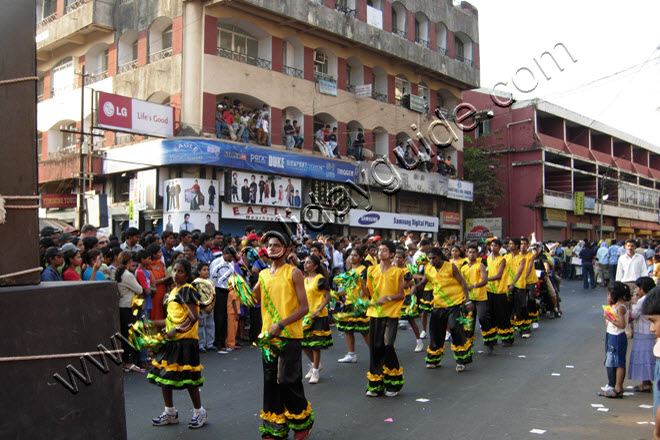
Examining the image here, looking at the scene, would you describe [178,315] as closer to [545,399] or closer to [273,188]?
[545,399]

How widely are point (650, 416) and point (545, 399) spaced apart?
1.10 metres

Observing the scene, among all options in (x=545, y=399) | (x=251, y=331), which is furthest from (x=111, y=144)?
(x=545, y=399)

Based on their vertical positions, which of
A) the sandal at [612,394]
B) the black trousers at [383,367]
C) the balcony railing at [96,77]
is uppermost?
the balcony railing at [96,77]

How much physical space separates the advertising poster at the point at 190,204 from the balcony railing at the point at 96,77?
298 inches

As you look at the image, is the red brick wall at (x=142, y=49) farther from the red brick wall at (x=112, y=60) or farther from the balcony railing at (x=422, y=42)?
the balcony railing at (x=422, y=42)

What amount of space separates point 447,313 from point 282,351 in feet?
13.2

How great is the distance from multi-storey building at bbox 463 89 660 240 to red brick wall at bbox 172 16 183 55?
60.0 ft

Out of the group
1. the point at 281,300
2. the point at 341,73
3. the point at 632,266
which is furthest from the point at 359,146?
the point at 281,300

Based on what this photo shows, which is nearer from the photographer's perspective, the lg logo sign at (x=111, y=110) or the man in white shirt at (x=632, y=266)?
the man in white shirt at (x=632, y=266)

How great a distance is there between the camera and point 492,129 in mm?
39469

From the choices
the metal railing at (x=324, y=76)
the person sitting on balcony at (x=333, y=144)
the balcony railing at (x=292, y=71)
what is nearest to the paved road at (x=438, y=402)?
the person sitting on balcony at (x=333, y=144)

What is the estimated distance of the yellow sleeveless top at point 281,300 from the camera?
527cm

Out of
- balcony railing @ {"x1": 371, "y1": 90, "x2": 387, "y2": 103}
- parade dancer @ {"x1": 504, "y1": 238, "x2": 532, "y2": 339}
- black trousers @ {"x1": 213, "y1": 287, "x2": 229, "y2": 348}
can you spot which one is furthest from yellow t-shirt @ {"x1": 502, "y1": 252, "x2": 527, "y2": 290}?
balcony railing @ {"x1": 371, "y1": 90, "x2": 387, "y2": 103}

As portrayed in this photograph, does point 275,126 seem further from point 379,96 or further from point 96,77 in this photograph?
point 96,77
